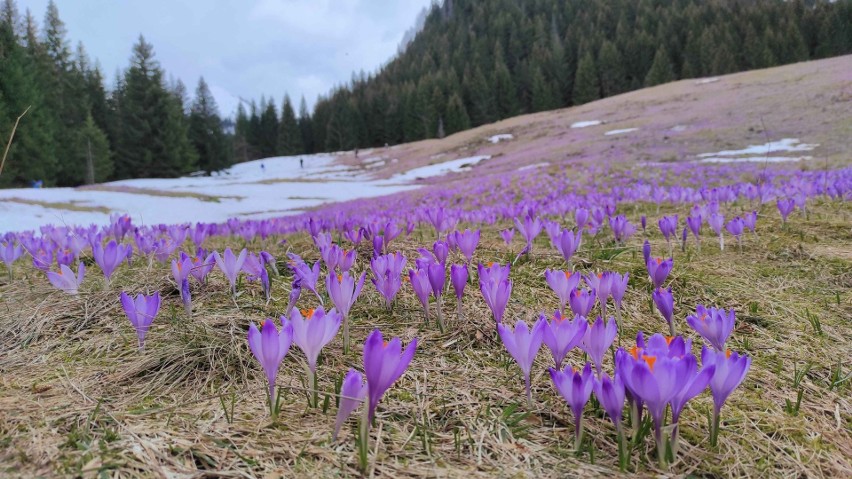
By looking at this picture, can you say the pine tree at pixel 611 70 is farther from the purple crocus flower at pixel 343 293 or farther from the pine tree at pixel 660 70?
the purple crocus flower at pixel 343 293

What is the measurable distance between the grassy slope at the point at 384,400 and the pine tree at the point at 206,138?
176ft

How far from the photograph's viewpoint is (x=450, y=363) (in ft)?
4.69

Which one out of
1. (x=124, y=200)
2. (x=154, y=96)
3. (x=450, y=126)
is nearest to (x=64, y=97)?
(x=154, y=96)

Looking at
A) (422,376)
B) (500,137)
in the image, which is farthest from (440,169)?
(422,376)

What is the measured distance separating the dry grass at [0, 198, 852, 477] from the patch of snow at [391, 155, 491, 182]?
25.4m

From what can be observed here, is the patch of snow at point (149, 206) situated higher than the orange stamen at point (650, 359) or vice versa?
the patch of snow at point (149, 206)

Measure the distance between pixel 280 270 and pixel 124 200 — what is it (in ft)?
53.5

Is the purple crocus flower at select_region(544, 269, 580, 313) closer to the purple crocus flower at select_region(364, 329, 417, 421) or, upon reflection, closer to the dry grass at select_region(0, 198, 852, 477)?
the dry grass at select_region(0, 198, 852, 477)

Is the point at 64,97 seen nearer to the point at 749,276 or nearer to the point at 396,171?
the point at 396,171

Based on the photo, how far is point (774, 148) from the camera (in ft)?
52.3

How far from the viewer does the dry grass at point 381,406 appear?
2.97 feet

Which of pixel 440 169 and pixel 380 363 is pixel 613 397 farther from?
pixel 440 169

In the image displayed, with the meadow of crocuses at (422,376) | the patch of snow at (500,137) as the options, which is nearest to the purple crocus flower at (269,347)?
the meadow of crocuses at (422,376)

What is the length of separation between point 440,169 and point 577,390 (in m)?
28.1
